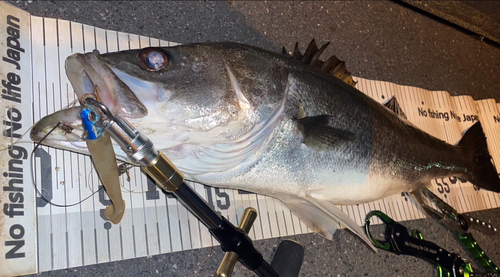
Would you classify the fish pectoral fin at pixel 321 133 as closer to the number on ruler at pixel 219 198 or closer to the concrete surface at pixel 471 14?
the number on ruler at pixel 219 198

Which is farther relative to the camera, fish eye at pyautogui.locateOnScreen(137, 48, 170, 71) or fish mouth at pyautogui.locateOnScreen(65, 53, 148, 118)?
fish eye at pyautogui.locateOnScreen(137, 48, 170, 71)

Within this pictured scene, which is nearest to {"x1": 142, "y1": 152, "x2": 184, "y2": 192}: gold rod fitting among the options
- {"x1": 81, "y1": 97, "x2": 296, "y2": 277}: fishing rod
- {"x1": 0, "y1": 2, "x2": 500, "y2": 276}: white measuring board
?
{"x1": 81, "y1": 97, "x2": 296, "y2": 277}: fishing rod

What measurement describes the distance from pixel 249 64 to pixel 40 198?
87 cm

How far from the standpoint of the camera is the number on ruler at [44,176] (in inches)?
49.1

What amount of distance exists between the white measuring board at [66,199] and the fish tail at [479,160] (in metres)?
1.21

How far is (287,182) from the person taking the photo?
4.75 ft

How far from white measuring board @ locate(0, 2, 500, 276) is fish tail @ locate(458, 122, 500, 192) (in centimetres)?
121

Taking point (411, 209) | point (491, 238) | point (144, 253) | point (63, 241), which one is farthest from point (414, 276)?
point (63, 241)

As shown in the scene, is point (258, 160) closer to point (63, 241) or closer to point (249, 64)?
point (249, 64)

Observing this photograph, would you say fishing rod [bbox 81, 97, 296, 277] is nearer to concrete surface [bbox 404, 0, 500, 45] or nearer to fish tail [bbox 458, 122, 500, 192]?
fish tail [bbox 458, 122, 500, 192]

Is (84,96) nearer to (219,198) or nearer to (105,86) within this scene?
(105,86)

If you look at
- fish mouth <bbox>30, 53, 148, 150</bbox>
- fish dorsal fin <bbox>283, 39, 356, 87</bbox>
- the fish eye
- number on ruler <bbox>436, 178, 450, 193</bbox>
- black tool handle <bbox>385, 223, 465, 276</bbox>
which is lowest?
black tool handle <bbox>385, 223, 465, 276</bbox>

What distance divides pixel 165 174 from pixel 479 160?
1.95 meters

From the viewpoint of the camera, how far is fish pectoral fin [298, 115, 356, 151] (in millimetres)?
1388
